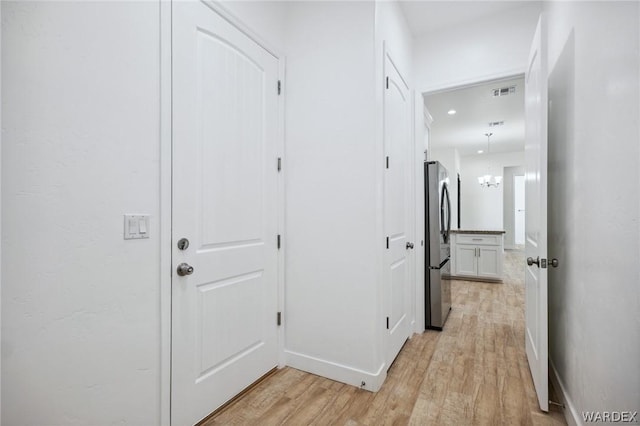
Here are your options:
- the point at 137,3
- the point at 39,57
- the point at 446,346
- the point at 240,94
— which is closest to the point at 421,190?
the point at 446,346

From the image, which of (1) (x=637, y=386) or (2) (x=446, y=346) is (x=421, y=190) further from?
(1) (x=637, y=386)

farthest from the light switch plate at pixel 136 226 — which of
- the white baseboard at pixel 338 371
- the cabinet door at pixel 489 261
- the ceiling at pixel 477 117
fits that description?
the cabinet door at pixel 489 261

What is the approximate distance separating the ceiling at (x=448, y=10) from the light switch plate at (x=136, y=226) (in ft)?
8.47

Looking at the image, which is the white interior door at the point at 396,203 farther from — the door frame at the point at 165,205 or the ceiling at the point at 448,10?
the door frame at the point at 165,205

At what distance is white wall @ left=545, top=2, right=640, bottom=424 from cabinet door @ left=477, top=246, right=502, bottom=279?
328 centimetres

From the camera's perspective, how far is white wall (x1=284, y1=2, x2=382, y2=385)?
2012 mm

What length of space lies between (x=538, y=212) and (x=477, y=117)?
169 inches

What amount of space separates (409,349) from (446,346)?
34cm

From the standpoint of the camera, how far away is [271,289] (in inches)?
85.5

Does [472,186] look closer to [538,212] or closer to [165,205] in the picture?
[538,212]

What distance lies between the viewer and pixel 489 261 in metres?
5.12

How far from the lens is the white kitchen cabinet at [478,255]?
5055mm

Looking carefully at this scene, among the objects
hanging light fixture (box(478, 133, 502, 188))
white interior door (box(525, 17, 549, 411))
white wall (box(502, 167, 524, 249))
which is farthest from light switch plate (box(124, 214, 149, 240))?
white wall (box(502, 167, 524, 249))

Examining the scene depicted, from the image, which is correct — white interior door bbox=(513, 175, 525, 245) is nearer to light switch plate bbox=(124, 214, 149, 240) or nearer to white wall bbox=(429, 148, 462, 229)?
white wall bbox=(429, 148, 462, 229)
